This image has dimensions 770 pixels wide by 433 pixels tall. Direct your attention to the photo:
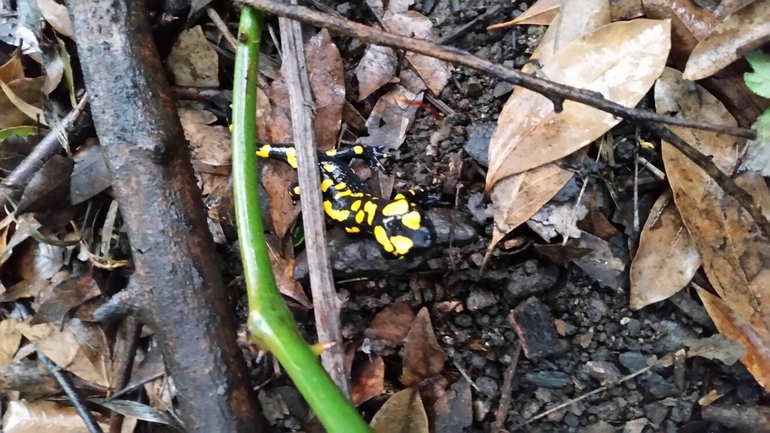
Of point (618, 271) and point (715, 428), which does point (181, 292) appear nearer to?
point (618, 271)

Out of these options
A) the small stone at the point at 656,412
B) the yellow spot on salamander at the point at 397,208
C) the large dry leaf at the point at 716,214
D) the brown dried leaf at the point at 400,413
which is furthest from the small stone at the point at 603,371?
the yellow spot on salamander at the point at 397,208

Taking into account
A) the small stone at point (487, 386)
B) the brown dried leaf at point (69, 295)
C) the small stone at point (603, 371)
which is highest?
the brown dried leaf at point (69, 295)

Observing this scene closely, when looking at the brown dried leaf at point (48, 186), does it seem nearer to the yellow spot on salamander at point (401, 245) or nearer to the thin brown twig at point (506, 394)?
the yellow spot on salamander at point (401, 245)

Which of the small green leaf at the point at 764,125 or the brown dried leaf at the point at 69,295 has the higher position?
the small green leaf at the point at 764,125

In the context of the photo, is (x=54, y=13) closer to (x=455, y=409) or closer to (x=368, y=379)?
(x=368, y=379)

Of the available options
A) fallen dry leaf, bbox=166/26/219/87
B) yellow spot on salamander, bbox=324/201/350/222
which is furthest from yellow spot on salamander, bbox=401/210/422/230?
fallen dry leaf, bbox=166/26/219/87

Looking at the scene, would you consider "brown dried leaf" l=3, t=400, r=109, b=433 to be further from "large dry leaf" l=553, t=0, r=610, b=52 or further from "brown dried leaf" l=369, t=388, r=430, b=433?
"large dry leaf" l=553, t=0, r=610, b=52

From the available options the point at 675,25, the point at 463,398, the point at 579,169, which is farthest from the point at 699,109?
the point at 463,398
